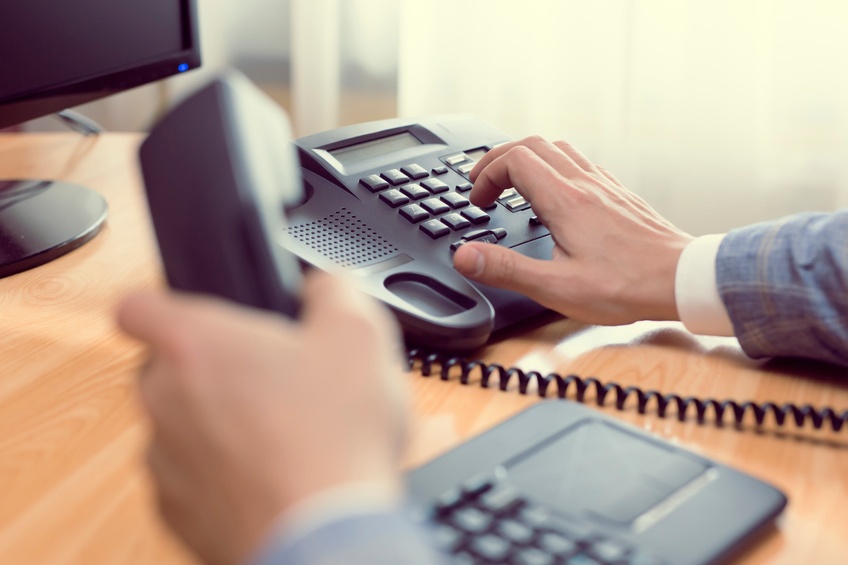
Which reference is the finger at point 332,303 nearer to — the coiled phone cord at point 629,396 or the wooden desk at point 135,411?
the wooden desk at point 135,411

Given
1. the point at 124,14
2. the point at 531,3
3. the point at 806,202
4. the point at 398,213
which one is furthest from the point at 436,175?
the point at 806,202

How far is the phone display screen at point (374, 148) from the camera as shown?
31.5 inches

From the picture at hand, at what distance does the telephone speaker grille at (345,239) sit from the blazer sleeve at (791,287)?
0.25m

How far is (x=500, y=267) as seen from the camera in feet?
2.23

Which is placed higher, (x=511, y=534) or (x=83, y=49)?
(x=83, y=49)

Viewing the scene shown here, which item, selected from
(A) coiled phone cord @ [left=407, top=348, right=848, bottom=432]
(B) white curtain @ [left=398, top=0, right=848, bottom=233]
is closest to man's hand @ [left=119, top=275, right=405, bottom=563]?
(A) coiled phone cord @ [left=407, top=348, right=848, bottom=432]

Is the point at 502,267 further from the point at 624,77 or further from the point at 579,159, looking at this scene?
the point at 624,77

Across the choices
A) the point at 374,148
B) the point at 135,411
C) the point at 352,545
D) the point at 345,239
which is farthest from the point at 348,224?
the point at 352,545

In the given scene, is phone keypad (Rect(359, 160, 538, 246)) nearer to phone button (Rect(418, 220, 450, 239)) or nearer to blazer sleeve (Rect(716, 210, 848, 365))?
phone button (Rect(418, 220, 450, 239))

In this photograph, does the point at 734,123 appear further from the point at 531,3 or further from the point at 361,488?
the point at 361,488

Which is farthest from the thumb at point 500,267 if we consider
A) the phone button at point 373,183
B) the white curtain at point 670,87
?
the white curtain at point 670,87

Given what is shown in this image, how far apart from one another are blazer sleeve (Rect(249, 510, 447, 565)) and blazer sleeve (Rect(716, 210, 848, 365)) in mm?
400

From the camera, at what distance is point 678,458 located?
487mm

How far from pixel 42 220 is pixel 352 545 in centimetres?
67
